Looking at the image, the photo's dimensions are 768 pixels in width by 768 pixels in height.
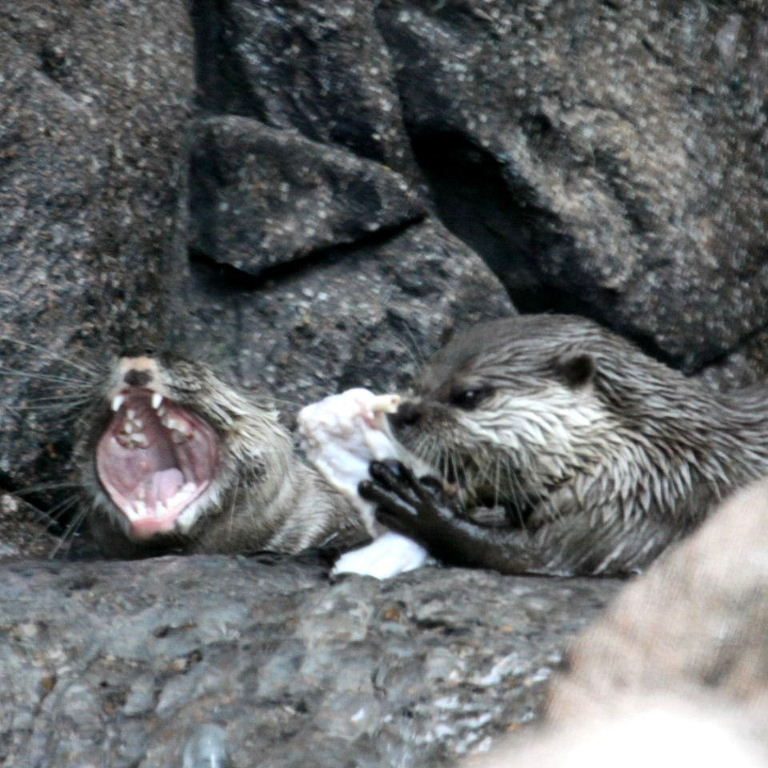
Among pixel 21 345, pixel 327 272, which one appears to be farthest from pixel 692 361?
pixel 21 345

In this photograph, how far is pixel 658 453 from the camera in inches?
140

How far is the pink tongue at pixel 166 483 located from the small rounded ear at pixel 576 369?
0.90m

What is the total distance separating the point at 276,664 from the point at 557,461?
0.98 m

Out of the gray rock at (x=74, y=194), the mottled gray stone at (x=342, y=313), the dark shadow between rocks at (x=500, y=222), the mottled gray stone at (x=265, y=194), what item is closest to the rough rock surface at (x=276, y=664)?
the gray rock at (x=74, y=194)

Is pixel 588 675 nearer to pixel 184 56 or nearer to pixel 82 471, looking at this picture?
pixel 82 471

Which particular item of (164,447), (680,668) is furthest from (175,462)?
(680,668)

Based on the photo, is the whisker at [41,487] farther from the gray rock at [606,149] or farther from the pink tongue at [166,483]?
the gray rock at [606,149]

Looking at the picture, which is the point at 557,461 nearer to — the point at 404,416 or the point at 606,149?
the point at 404,416

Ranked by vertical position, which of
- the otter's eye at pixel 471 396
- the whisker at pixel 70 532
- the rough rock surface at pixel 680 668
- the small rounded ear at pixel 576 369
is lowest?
the whisker at pixel 70 532

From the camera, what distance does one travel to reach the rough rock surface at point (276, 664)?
262cm

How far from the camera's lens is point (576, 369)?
3.55 metres

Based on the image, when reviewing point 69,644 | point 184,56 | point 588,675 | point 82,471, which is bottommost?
point 82,471

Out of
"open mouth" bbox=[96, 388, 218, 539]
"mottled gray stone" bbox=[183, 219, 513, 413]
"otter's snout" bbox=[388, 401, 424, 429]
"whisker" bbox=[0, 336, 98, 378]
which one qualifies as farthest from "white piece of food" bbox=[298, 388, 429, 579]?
"mottled gray stone" bbox=[183, 219, 513, 413]

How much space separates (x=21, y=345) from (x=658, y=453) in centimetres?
147
